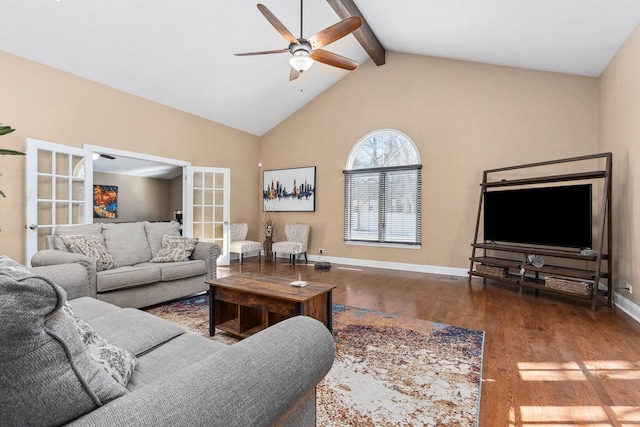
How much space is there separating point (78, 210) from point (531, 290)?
6323mm

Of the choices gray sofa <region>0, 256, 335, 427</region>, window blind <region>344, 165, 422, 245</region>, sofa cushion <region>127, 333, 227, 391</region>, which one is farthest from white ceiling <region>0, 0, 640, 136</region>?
gray sofa <region>0, 256, 335, 427</region>

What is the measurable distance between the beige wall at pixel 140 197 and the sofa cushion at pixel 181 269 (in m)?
6.25

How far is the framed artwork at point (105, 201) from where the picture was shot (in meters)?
7.98

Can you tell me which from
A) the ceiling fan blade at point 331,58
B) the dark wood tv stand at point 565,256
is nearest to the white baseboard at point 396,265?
the dark wood tv stand at point 565,256

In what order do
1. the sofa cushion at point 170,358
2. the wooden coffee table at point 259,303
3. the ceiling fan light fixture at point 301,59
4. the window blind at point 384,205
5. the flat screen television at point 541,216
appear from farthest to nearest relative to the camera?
the window blind at point 384,205 < the flat screen television at point 541,216 < the ceiling fan light fixture at point 301,59 < the wooden coffee table at point 259,303 < the sofa cushion at point 170,358

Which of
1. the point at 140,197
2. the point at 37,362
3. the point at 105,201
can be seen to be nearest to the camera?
the point at 37,362

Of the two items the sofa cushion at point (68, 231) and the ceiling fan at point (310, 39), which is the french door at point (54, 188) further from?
the ceiling fan at point (310, 39)

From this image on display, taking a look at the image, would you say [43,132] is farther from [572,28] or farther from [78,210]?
[572,28]

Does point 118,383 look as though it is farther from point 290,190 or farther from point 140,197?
point 140,197

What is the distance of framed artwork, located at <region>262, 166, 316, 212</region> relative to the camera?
21.4 feet

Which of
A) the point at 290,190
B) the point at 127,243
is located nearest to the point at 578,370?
the point at 127,243

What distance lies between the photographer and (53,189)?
3.85m

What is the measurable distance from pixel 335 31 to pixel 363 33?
2153mm

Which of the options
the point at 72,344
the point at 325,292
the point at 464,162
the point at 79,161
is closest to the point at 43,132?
the point at 79,161
